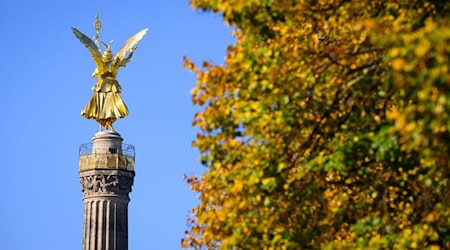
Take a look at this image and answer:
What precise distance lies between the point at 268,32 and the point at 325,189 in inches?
117

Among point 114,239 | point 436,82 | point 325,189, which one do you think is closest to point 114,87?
point 114,239

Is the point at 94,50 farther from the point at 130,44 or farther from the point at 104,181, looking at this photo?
the point at 104,181

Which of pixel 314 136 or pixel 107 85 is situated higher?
pixel 107 85

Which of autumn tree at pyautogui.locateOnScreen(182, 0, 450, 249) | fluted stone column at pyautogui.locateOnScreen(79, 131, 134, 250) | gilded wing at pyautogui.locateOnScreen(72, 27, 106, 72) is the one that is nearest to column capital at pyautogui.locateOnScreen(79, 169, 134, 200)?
fluted stone column at pyautogui.locateOnScreen(79, 131, 134, 250)

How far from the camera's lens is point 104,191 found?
5262 cm

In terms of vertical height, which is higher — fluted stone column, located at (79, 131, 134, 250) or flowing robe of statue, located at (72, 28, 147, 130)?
flowing robe of statue, located at (72, 28, 147, 130)

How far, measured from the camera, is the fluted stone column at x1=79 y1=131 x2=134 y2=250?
52.5 meters

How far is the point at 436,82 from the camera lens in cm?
1126

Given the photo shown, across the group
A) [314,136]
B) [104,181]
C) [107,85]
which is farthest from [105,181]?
[314,136]

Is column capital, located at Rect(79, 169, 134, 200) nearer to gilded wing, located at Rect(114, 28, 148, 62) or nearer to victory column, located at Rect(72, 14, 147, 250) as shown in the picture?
victory column, located at Rect(72, 14, 147, 250)

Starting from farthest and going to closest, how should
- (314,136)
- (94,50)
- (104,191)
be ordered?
(94,50) < (104,191) < (314,136)

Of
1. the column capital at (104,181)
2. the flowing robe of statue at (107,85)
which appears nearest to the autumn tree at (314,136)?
the column capital at (104,181)

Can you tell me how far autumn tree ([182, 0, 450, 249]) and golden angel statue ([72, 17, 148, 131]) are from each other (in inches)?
1517

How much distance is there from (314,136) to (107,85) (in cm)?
4075
